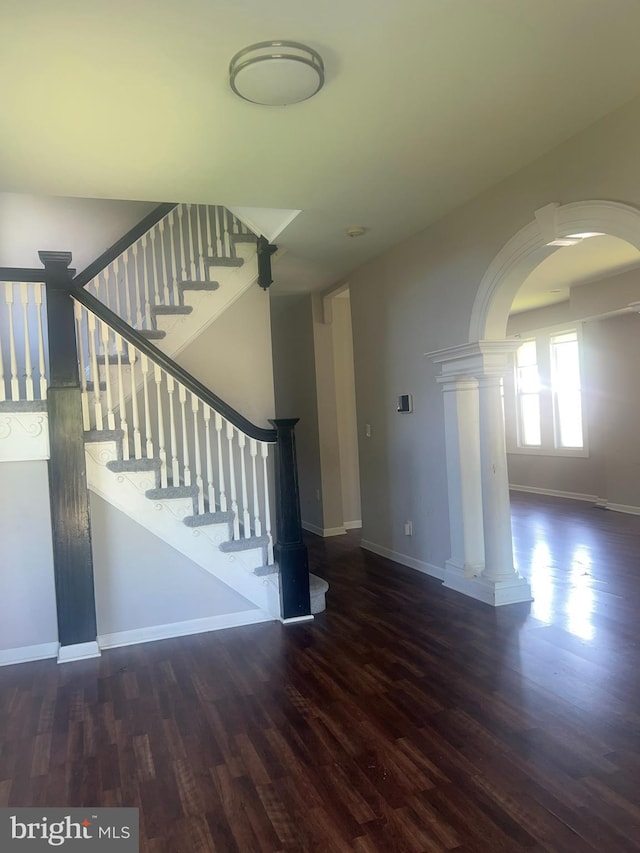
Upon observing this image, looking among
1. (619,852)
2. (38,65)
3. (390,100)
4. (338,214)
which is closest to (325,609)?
(619,852)

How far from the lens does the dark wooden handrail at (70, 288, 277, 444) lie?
3.57 meters

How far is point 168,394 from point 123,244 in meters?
1.35

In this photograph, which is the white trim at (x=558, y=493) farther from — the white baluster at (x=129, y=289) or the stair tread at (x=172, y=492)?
the white baluster at (x=129, y=289)

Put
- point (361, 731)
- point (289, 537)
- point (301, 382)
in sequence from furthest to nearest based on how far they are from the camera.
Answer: point (301, 382), point (289, 537), point (361, 731)

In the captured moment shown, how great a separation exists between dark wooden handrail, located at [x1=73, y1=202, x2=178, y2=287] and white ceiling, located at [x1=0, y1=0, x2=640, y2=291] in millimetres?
848

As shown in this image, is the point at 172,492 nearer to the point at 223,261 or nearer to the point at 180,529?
the point at 180,529

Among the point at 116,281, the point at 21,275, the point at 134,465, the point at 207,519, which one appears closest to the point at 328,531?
the point at 207,519

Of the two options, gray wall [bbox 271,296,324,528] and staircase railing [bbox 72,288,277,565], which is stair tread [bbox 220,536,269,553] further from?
gray wall [bbox 271,296,324,528]

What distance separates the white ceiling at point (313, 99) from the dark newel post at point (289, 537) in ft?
5.38

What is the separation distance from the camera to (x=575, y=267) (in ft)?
21.4

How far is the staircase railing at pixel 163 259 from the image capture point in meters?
4.50

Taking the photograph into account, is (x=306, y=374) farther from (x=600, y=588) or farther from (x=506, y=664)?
(x=506, y=664)

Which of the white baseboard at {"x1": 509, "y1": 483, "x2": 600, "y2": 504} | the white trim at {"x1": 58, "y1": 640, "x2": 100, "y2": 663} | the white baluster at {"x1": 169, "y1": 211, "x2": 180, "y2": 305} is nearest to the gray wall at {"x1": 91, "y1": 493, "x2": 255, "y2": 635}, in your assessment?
the white trim at {"x1": 58, "y1": 640, "x2": 100, "y2": 663}

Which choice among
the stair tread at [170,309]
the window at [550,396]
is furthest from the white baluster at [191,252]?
the window at [550,396]
